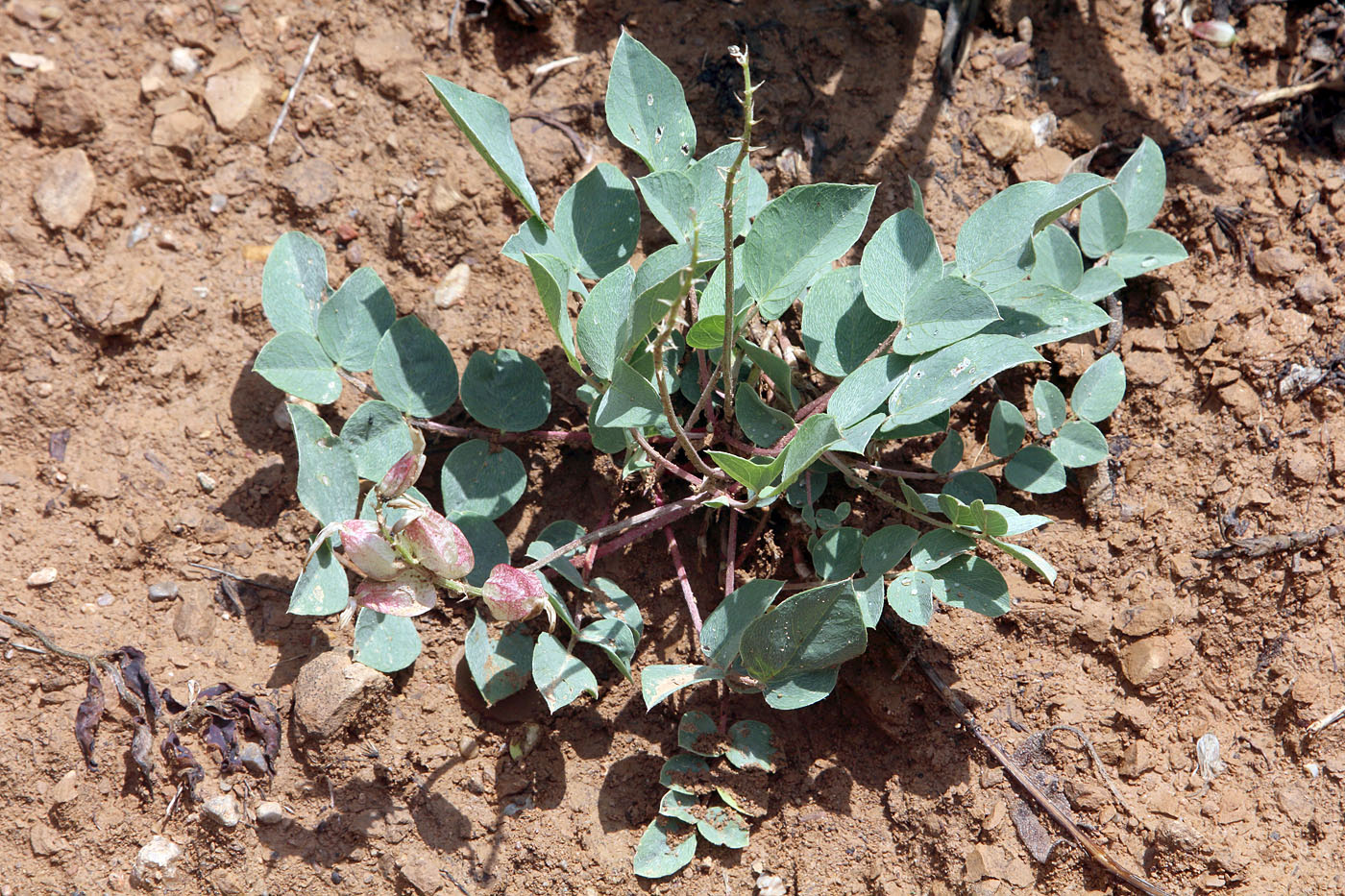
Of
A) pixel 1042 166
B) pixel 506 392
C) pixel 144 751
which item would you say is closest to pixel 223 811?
pixel 144 751

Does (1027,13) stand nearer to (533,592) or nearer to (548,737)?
(533,592)

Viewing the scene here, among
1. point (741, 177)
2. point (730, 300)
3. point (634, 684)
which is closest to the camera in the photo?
point (730, 300)

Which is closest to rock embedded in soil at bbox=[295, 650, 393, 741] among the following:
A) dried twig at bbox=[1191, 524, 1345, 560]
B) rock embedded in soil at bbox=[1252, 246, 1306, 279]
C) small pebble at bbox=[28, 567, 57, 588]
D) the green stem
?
small pebble at bbox=[28, 567, 57, 588]

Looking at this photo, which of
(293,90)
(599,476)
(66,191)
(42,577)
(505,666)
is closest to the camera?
(505,666)

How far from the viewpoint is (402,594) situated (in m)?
1.28

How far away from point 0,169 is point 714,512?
172cm

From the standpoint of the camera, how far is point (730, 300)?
3.99ft

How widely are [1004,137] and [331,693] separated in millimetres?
1778

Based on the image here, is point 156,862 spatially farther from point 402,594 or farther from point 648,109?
point 648,109

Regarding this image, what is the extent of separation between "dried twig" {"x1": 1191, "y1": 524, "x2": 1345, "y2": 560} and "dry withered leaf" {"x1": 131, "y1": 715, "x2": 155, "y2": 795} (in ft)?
6.48

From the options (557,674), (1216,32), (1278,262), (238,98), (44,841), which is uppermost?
(1216,32)

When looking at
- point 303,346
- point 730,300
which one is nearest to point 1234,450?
point 730,300

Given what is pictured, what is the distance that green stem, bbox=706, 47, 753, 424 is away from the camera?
1.01 m

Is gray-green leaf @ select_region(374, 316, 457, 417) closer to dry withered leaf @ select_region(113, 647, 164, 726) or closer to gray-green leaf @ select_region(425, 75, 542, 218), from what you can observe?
gray-green leaf @ select_region(425, 75, 542, 218)
